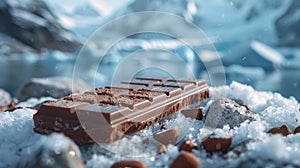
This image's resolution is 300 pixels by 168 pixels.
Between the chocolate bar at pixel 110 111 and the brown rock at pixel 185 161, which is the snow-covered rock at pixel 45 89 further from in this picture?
the brown rock at pixel 185 161

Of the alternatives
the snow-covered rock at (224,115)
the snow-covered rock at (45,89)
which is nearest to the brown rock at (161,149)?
the snow-covered rock at (224,115)

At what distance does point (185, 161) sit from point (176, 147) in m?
0.14

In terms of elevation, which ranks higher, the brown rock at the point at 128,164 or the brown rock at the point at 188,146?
the brown rock at the point at 188,146

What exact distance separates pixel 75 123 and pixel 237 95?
978 mm

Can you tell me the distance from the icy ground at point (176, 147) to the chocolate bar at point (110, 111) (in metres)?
0.04

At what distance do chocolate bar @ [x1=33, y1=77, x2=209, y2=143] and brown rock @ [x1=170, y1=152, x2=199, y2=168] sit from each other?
0.27m

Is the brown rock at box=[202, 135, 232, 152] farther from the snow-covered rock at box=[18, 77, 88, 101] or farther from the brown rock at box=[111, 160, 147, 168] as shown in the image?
the snow-covered rock at box=[18, 77, 88, 101]

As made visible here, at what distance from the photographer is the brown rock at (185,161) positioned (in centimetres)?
107

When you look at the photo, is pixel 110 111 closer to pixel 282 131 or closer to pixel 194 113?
pixel 194 113

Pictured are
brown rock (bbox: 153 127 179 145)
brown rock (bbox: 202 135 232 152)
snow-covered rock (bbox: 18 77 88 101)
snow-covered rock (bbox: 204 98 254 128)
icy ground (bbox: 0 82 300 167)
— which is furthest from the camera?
snow-covered rock (bbox: 18 77 88 101)

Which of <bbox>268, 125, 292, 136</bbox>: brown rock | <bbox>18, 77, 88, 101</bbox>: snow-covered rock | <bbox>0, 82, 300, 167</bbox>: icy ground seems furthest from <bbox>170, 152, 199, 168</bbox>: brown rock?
→ <bbox>18, 77, 88, 101</bbox>: snow-covered rock

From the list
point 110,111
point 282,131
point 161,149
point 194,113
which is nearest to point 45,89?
point 194,113

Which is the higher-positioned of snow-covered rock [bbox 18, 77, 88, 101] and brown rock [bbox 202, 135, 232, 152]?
snow-covered rock [bbox 18, 77, 88, 101]

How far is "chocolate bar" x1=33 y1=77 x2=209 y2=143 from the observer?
4.15 ft
